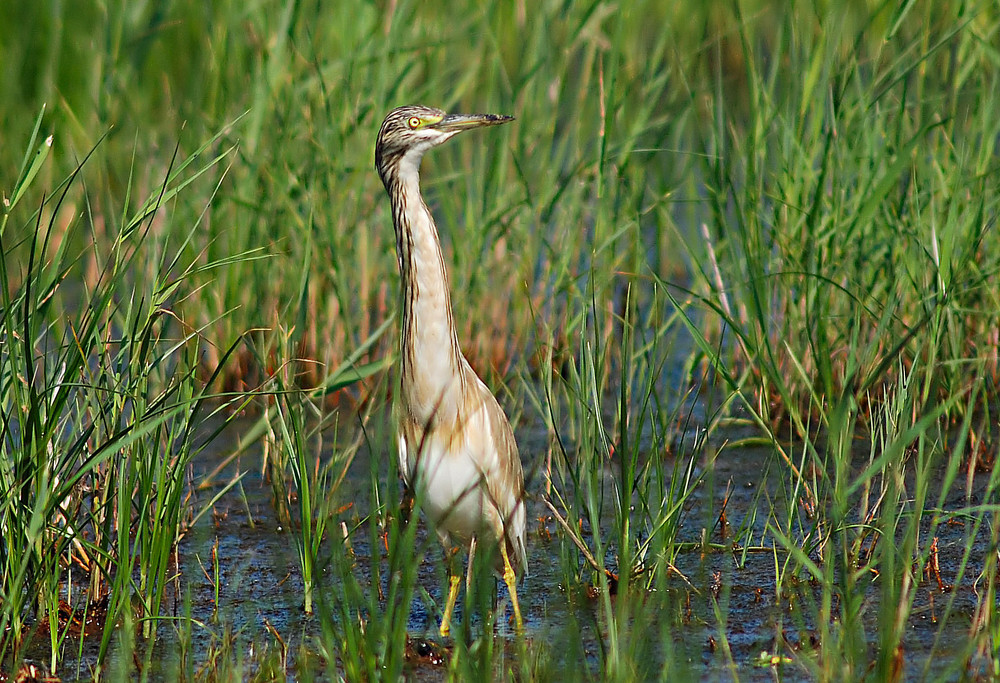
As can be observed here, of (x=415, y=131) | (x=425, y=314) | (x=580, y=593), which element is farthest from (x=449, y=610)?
(x=415, y=131)

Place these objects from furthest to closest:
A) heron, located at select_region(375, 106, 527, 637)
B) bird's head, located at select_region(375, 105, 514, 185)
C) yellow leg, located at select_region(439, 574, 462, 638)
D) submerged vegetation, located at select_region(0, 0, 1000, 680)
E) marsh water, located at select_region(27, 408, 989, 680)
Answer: bird's head, located at select_region(375, 105, 514, 185)
heron, located at select_region(375, 106, 527, 637)
yellow leg, located at select_region(439, 574, 462, 638)
marsh water, located at select_region(27, 408, 989, 680)
submerged vegetation, located at select_region(0, 0, 1000, 680)

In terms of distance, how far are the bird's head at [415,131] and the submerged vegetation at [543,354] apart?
0.53 meters

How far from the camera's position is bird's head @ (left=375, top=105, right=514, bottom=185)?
4.02m

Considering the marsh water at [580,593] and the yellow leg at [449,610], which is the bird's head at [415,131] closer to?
the marsh water at [580,593]

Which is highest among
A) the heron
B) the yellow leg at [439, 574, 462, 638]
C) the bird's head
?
the bird's head

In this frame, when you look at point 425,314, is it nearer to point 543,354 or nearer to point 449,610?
point 449,610

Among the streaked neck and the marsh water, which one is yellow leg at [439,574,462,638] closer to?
the marsh water

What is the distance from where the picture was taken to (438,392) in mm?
3916

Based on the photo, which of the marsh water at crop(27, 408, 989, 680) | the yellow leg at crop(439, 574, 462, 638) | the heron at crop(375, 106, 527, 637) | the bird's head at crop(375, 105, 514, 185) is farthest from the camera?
the bird's head at crop(375, 105, 514, 185)

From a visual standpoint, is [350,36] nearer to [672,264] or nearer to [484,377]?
[484,377]

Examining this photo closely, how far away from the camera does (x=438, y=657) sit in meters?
3.56

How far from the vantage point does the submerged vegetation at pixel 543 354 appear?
10.4 feet

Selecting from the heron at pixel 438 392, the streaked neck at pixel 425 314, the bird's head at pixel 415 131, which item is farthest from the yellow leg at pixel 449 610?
the bird's head at pixel 415 131

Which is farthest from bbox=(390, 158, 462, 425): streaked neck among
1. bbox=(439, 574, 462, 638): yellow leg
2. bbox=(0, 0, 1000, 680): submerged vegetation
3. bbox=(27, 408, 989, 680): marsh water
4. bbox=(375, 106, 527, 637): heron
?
bbox=(439, 574, 462, 638): yellow leg
